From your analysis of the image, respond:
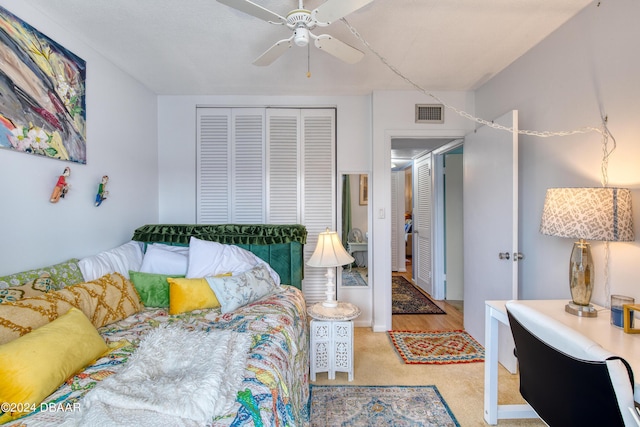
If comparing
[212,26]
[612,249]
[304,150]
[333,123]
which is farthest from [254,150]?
[612,249]

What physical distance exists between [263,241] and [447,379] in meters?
1.81

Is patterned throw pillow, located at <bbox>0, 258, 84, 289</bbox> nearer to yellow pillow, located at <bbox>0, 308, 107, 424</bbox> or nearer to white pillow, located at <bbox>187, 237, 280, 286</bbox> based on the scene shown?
yellow pillow, located at <bbox>0, 308, 107, 424</bbox>

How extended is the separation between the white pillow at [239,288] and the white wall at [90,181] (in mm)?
991

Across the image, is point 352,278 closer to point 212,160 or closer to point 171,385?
point 212,160

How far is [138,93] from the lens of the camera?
2.84 metres

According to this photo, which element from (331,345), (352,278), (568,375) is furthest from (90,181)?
(568,375)

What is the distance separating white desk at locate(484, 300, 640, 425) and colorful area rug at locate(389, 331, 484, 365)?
68 centimetres

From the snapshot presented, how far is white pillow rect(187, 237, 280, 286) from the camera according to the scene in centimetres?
233

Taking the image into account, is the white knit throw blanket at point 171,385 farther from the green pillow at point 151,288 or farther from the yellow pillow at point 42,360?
the green pillow at point 151,288

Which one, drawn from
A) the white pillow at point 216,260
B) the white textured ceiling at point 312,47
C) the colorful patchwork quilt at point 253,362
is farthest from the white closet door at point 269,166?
the colorful patchwork quilt at point 253,362

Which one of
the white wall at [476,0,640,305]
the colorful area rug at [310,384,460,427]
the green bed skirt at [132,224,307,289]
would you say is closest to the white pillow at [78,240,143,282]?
the green bed skirt at [132,224,307,289]

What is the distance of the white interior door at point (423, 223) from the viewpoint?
14.3 feet

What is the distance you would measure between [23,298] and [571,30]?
3452 mm

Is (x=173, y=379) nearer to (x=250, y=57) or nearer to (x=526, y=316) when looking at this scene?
(x=526, y=316)
